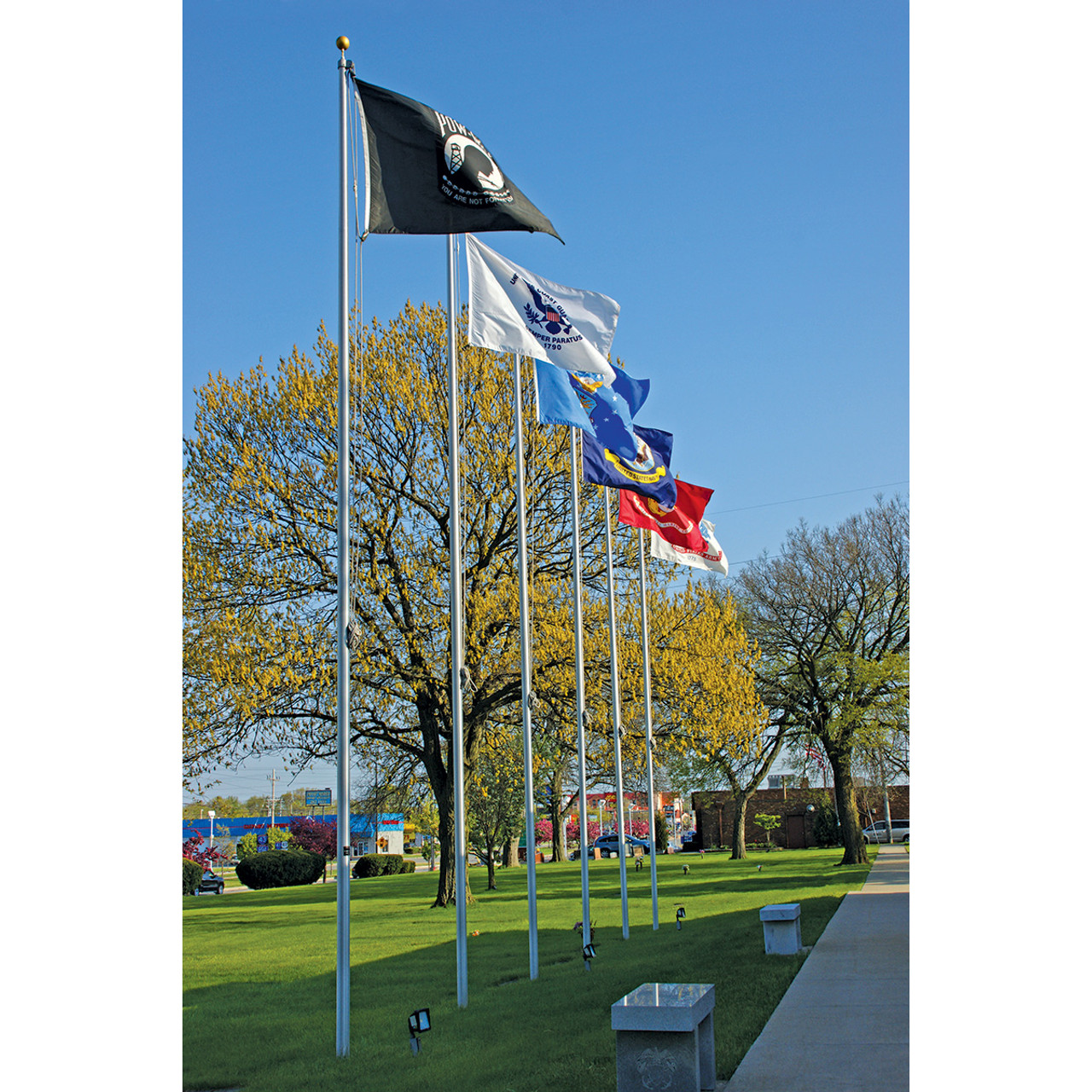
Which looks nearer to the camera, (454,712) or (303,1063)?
(303,1063)

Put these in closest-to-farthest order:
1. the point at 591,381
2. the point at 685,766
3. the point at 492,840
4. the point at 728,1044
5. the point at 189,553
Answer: the point at 728,1044
the point at 591,381
the point at 189,553
the point at 492,840
the point at 685,766

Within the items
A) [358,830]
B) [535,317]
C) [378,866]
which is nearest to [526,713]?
[535,317]

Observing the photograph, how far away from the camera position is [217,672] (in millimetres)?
18391

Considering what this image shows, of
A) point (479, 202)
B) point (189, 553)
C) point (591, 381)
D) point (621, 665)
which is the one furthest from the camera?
point (621, 665)

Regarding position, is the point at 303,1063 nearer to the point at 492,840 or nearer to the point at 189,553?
the point at 189,553

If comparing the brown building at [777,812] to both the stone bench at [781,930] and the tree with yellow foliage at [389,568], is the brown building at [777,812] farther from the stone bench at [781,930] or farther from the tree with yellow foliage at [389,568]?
the stone bench at [781,930]

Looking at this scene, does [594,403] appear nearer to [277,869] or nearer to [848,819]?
[848,819]

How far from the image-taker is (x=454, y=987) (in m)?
11.8

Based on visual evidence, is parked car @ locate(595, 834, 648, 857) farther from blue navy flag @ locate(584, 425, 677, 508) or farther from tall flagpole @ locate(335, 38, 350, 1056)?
tall flagpole @ locate(335, 38, 350, 1056)

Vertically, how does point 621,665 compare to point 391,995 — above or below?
above

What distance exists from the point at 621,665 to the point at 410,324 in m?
8.34

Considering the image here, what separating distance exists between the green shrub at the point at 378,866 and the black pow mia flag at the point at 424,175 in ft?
127

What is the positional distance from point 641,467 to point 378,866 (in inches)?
1320

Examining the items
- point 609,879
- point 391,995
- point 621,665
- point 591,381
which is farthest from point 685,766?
point 391,995
